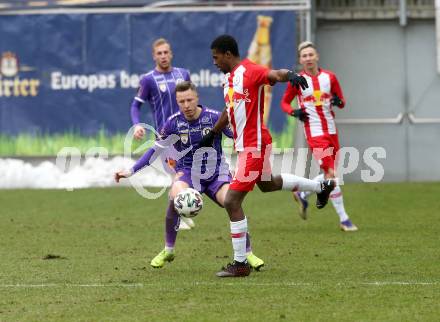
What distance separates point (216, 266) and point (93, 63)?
40.6 ft

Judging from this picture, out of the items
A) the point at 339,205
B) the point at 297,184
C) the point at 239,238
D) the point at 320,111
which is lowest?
the point at 239,238

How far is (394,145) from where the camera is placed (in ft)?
78.4

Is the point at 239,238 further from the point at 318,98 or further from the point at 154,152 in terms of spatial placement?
the point at 318,98

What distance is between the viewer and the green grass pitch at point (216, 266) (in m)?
8.05

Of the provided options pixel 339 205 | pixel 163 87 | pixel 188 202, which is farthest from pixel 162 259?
pixel 339 205

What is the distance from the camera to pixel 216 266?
10.7 meters

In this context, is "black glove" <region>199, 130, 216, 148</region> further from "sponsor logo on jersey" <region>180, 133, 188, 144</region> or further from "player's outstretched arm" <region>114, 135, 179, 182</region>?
"player's outstretched arm" <region>114, 135, 179, 182</region>

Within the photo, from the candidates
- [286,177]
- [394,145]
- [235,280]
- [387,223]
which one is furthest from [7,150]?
[235,280]

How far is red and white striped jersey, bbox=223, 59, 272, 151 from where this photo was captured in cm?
988

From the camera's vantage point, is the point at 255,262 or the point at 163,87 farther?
the point at 163,87

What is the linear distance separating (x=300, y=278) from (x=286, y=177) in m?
2.02

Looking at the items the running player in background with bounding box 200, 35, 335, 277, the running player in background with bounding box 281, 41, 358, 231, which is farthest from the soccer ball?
the running player in background with bounding box 281, 41, 358, 231

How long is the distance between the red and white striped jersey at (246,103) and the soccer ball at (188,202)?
1.87 feet

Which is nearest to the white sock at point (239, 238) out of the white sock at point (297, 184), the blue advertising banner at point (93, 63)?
the white sock at point (297, 184)
